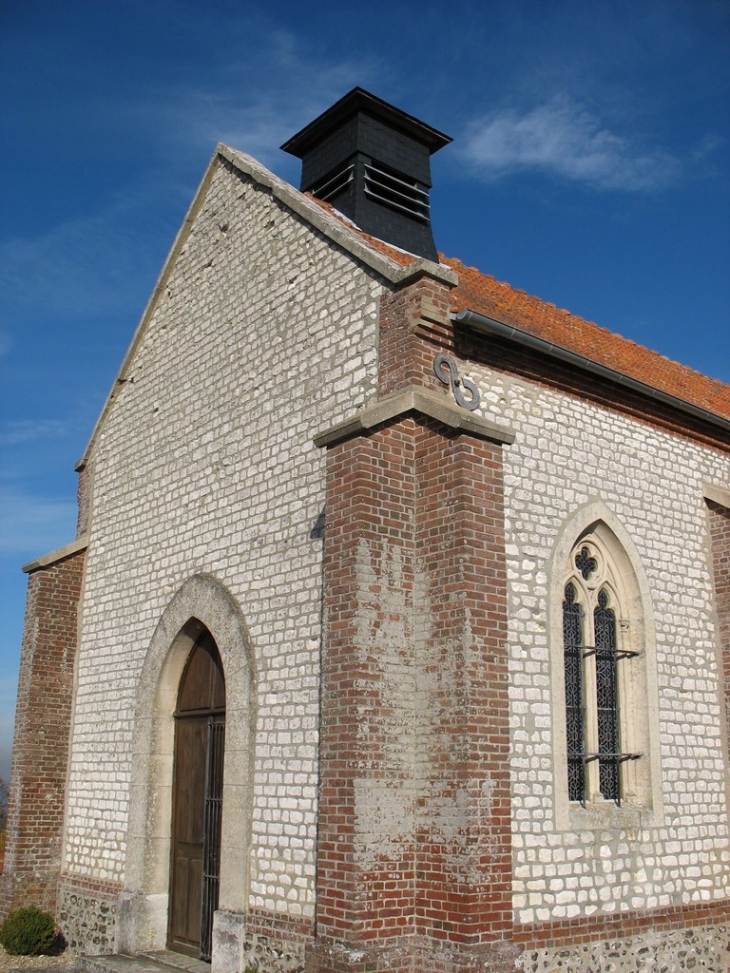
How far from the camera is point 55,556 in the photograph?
41.8 ft

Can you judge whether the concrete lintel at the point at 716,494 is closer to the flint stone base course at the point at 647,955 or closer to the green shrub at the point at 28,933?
the flint stone base course at the point at 647,955

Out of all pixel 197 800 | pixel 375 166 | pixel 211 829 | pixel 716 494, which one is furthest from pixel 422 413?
pixel 375 166

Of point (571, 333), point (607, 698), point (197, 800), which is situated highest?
point (571, 333)

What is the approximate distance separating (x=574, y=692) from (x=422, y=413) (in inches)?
122

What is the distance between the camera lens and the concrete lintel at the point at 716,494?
10.9 meters

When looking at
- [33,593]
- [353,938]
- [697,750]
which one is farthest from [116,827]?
[697,750]

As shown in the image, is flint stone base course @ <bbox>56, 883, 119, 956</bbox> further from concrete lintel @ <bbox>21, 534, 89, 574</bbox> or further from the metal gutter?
the metal gutter

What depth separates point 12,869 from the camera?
38.7 ft

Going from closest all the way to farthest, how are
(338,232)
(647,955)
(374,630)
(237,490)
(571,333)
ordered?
(374,630), (647,955), (338,232), (237,490), (571,333)

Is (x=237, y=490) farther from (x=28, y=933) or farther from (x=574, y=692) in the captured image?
(x=28, y=933)

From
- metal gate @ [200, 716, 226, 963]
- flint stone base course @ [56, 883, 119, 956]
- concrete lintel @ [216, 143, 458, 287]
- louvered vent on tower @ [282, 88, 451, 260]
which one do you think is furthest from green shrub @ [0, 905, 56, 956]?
louvered vent on tower @ [282, 88, 451, 260]

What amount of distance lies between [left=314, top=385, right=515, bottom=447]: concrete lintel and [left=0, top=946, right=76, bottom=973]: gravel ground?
647 cm

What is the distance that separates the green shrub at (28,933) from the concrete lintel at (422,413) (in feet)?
23.7

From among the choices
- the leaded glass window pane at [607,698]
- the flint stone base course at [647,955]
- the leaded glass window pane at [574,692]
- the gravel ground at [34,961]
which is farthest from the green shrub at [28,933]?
the leaded glass window pane at [607,698]
